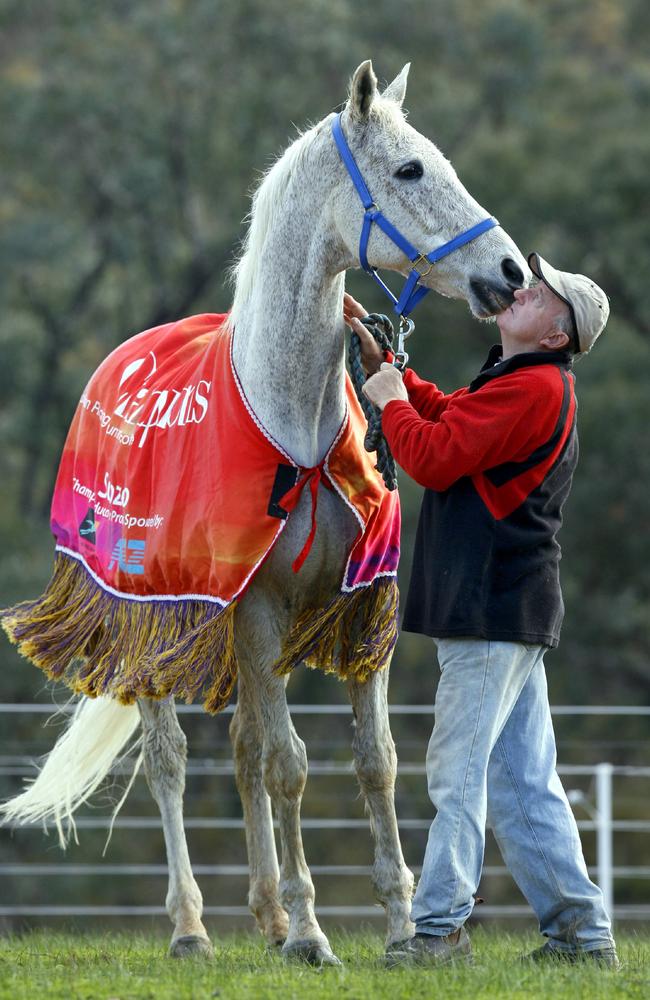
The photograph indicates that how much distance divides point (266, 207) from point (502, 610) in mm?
1487

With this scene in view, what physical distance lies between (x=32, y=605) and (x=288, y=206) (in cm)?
188

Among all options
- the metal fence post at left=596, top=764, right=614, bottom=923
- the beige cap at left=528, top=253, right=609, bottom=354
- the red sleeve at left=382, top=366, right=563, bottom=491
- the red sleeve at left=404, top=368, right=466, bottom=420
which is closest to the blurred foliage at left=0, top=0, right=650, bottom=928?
the metal fence post at left=596, top=764, right=614, bottom=923

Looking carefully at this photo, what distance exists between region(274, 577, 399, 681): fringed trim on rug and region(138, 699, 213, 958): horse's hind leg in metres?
0.80

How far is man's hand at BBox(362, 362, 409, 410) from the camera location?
4215 mm

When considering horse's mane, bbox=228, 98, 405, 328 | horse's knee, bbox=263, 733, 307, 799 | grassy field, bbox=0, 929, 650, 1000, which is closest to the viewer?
grassy field, bbox=0, 929, 650, 1000

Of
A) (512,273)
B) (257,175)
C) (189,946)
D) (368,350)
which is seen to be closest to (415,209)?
(512,273)

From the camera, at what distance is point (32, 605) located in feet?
18.2

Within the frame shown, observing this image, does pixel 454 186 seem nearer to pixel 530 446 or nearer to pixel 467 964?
pixel 530 446

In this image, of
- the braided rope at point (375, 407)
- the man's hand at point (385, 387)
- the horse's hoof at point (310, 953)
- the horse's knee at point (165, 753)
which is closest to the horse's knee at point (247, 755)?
the horse's knee at point (165, 753)

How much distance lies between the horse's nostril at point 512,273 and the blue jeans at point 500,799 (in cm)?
97

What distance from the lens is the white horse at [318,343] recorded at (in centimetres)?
429

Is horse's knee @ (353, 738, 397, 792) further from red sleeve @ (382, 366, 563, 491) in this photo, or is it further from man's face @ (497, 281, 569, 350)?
man's face @ (497, 281, 569, 350)

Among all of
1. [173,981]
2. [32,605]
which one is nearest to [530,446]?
[173,981]

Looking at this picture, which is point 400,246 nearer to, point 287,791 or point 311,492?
point 311,492
